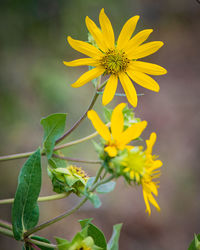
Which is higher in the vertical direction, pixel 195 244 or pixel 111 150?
pixel 111 150

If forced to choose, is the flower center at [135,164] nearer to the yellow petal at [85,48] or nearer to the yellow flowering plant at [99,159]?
the yellow flowering plant at [99,159]

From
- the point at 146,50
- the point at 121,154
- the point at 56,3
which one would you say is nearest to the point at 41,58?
the point at 56,3

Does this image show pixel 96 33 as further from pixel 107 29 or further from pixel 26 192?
pixel 26 192

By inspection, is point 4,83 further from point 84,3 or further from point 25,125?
point 84,3

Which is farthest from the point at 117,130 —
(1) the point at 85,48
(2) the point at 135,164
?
(1) the point at 85,48

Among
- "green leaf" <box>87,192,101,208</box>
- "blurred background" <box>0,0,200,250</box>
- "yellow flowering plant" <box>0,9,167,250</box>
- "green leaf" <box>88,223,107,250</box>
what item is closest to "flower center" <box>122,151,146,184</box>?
"yellow flowering plant" <box>0,9,167,250</box>

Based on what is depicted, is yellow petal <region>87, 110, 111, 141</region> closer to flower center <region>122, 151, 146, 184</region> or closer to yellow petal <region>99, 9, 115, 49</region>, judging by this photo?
flower center <region>122, 151, 146, 184</region>

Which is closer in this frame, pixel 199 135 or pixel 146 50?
pixel 146 50
